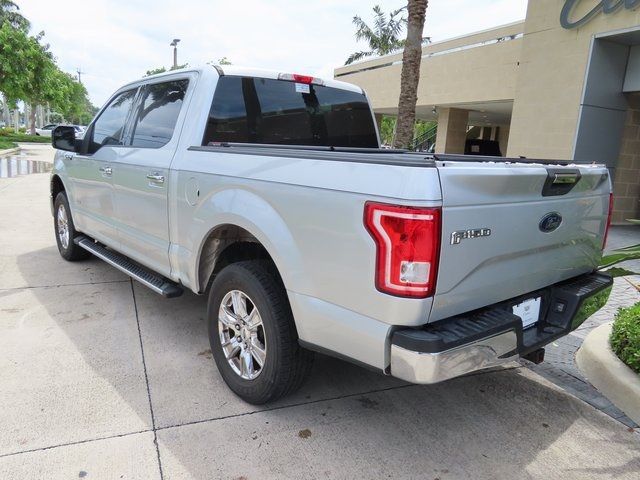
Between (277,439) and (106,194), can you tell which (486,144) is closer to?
(106,194)

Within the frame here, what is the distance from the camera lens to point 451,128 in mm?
19125

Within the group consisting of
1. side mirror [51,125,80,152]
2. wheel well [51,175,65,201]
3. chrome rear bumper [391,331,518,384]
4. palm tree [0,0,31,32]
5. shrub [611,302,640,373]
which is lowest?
shrub [611,302,640,373]

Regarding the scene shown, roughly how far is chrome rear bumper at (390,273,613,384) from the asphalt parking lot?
25.0 inches

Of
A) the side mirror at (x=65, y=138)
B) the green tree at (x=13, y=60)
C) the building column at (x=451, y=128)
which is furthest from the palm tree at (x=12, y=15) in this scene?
the side mirror at (x=65, y=138)

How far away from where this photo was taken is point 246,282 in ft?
9.53

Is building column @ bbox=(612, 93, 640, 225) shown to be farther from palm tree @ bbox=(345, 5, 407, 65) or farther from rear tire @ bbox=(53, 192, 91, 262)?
palm tree @ bbox=(345, 5, 407, 65)

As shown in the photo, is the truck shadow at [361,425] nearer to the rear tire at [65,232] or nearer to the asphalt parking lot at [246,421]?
the asphalt parking lot at [246,421]

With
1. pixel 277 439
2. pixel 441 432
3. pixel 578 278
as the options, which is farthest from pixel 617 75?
pixel 277 439

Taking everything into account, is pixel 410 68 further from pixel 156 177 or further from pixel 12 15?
pixel 12 15

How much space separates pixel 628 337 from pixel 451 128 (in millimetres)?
16658

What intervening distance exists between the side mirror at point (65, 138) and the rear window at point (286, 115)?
228cm

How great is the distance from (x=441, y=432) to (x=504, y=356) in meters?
0.73

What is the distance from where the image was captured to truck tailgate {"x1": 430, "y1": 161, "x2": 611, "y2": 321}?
2197 mm

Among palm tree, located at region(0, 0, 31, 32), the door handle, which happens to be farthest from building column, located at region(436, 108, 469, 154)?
palm tree, located at region(0, 0, 31, 32)
